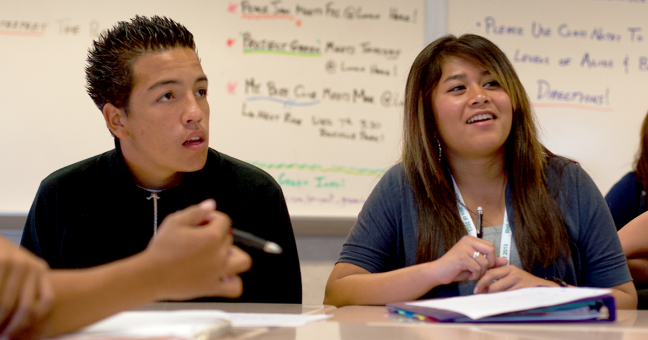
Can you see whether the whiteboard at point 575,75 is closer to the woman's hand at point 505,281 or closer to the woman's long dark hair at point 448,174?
the woman's long dark hair at point 448,174

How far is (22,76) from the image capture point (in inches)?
91.7

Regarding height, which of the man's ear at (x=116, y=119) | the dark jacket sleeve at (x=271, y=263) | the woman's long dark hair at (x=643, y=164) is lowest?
the dark jacket sleeve at (x=271, y=263)

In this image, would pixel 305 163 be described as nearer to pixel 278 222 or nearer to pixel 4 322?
pixel 278 222

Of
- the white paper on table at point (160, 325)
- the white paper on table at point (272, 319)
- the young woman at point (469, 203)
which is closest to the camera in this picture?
the white paper on table at point (160, 325)

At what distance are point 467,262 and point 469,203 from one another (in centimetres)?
34

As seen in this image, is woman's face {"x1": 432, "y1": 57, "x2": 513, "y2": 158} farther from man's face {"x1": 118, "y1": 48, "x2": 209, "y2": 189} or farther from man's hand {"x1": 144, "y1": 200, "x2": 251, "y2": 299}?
man's hand {"x1": 144, "y1": 200, "x2": 251, "y2": 299}

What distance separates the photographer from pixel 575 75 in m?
2.57

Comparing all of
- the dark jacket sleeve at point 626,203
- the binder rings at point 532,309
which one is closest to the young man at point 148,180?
the binder rings at point 532,309

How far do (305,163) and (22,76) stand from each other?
51.0 inches

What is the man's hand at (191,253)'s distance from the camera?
56cm

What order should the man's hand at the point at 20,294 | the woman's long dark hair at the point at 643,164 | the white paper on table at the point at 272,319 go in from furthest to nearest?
the woman's long dark hair at the point at 643,164
the white paper on table at the point at 272,319
the man's hand at the point at 20,294

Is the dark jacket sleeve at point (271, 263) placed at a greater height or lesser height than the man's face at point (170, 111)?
lesser

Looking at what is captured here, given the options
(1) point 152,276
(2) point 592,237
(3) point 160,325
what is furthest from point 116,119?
(2) point 592,237

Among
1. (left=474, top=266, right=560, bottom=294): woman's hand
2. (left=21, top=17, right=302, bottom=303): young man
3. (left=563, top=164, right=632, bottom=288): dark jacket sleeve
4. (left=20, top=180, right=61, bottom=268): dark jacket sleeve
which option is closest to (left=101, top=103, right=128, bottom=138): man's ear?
(left=21, top=17, right=302, bottom=303): young man
